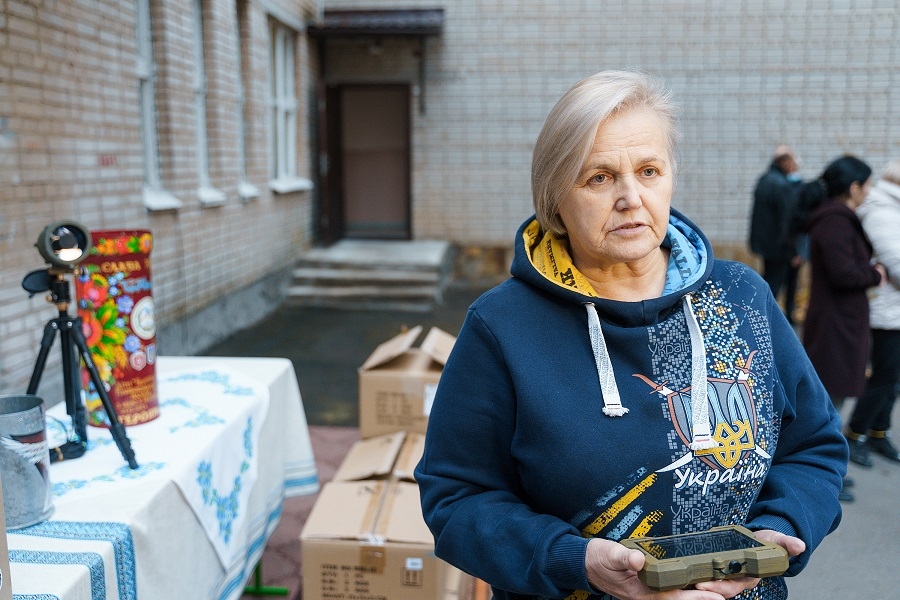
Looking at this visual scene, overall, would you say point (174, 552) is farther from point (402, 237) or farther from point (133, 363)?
point (402, 237)

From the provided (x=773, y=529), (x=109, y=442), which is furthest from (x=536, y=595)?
(x=109, y=442)

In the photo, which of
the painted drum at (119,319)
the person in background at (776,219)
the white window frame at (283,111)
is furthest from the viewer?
A: the white window frame at (283,111)

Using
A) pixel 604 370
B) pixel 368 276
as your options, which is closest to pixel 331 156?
pixel 368 276

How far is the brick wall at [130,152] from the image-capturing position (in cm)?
404

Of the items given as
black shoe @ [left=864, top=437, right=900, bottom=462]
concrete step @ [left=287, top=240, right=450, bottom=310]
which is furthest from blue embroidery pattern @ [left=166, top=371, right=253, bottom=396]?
concrete step @ [left=287, top=240, right=450, bottom=310]

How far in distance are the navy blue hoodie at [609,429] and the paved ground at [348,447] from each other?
1.93 metres

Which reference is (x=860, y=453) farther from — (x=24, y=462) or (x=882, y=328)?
(x=24, y=462)

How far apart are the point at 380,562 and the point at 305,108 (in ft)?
27.7

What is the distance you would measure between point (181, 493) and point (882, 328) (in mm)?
3762

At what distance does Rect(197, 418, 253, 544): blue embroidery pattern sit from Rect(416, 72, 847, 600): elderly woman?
904 millimetres

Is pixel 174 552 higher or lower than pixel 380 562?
higher

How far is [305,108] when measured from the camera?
9914mm

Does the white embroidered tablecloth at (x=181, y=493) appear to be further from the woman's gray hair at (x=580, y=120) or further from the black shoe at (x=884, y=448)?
the black shoe at (x=884, y=448)

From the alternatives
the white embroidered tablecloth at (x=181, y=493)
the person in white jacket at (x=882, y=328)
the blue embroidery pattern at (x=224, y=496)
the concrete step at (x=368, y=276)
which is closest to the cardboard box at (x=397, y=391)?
the white embroidered tablecloth at (x=181, y=493)
